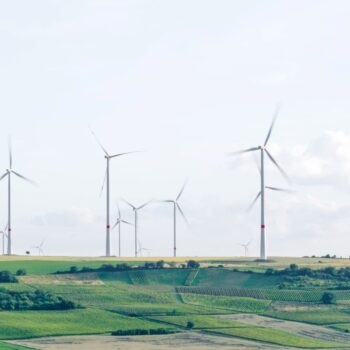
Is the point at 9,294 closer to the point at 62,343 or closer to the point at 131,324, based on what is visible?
the point at 131,324

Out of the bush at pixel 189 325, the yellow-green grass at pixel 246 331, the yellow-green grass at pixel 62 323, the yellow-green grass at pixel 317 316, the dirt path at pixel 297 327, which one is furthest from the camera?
the yellow-green grass at pixel 317 316

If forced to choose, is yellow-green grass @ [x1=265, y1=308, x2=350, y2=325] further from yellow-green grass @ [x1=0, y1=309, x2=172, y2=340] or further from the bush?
yellow-green grass @ [x1=0, y1=309, x2=172, y2=340]

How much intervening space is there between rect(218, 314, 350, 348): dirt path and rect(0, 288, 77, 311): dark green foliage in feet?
94.6

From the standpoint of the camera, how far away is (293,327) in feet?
584

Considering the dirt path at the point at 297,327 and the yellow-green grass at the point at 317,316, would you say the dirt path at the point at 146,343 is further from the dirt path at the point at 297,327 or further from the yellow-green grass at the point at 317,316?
the yellow-green grass at the point at 317,316

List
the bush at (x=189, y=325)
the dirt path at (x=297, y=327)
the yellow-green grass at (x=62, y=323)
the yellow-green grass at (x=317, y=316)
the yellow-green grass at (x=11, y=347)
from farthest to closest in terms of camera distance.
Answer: the yellow-green grass at (x=317, y=316) → the bush at (x=189, y=325) → the dirt path at (x=297, y=327) → the yellow-green grass at (x=62, y=323) → the yellow-green grass at (x=11, y=347)

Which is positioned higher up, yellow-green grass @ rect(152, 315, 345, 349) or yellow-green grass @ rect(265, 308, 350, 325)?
yellow-green grass @ rect(265, 308, 350, 325)

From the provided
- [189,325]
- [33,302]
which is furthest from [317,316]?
[33,302]

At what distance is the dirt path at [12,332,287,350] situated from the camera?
150000 millimetres

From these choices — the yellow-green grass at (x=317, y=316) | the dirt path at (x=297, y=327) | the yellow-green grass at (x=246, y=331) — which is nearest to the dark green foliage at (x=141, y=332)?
the yellow-green grass at (x=246, y=331)

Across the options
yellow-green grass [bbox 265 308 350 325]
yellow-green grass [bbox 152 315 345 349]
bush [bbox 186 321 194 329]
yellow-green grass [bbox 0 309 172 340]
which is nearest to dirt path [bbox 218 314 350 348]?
yellow-green grass [bbox 152 315 345 349]

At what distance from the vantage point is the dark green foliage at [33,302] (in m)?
190

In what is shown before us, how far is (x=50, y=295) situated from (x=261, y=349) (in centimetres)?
5946

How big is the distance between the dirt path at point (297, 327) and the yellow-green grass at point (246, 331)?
10.2ft
